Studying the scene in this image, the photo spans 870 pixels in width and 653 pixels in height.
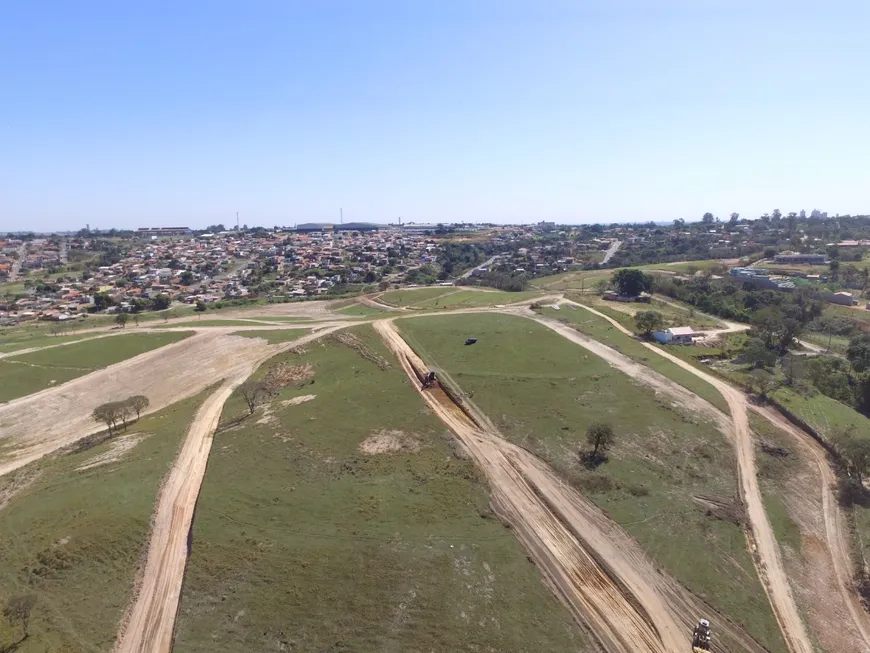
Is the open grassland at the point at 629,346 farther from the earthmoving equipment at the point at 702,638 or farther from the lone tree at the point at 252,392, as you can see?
the lone tree at the point at 252,392

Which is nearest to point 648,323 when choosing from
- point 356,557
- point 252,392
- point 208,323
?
point 252,392

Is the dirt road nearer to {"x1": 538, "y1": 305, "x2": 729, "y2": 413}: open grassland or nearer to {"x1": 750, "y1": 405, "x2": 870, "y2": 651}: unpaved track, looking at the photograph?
{"x1": 538, "y1": 305, "x2": 729, "y2": 413}: open grassland

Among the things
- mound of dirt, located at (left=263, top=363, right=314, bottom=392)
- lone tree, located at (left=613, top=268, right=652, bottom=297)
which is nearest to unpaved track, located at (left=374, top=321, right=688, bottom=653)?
mound of dirt, located at (left=263, top=363, right=314, bottom=392)

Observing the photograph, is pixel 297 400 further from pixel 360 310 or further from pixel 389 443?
pixel 360 310

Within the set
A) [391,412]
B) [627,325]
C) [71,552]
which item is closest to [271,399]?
[391,412]

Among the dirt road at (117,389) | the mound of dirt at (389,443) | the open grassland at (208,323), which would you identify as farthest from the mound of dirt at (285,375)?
the open grassland at (208,323)

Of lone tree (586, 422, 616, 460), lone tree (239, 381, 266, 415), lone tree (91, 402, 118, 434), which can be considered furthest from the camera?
lone tree (239, 381, 266, 415)

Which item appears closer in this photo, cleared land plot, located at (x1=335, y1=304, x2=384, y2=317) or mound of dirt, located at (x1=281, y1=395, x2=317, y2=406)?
mound of dirt, located at (x1=281, y1=395, x2=317, y2=406)
